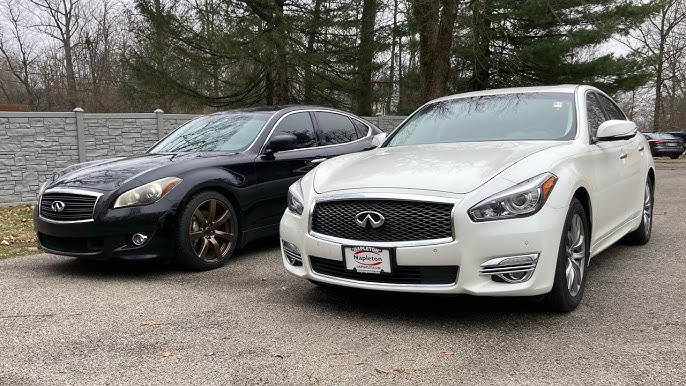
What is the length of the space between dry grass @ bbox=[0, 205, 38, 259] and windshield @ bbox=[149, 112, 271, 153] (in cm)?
193

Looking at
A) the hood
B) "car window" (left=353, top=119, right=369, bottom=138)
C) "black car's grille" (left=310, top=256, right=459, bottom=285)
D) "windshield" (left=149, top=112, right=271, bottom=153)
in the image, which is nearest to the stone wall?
"windshield" (left=149, top=112, right=271, bottom=153)

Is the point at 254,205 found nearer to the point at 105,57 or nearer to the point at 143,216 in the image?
the point at 143,216

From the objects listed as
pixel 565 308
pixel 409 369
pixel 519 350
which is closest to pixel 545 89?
pixel 565 308

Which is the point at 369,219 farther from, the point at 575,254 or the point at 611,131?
the point at 611,131

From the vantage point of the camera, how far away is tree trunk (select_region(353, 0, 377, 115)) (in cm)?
1753

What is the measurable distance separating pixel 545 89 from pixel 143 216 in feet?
11.7

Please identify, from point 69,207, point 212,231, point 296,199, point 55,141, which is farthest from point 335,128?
point 55,141

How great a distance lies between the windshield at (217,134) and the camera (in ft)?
19.5

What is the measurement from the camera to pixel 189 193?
5.05 metres

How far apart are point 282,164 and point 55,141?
7.45 meters

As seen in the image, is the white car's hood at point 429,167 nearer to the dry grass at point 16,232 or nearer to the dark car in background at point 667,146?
the dry grass at point 16,232

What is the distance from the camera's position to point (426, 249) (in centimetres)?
338

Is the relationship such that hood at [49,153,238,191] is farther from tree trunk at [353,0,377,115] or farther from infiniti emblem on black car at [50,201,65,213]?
tree trunk at [353,0,377,115]

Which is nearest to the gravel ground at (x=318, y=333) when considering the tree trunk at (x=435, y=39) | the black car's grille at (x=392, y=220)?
the black car's grille at (x=392, y=220)
